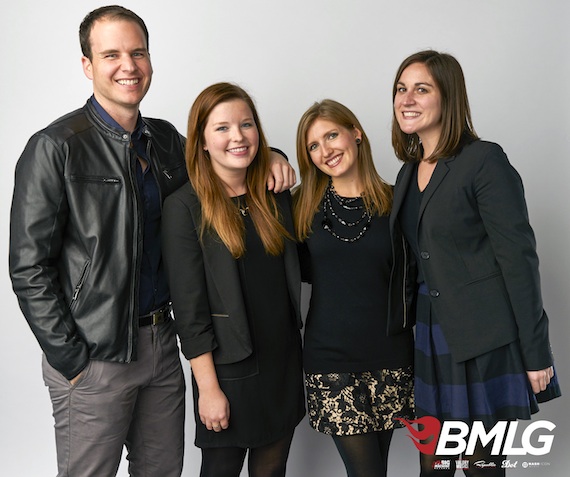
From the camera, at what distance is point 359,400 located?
7.76 feet

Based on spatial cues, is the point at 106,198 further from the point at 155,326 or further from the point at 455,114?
the point at 455,114

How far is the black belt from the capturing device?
2.30 m

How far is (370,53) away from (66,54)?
5.27 ft

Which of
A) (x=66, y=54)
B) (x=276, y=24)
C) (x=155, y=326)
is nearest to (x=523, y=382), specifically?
(x=155, y=326)

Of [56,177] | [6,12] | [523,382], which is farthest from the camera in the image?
[6,12]

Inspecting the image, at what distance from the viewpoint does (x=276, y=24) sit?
3.26 metres

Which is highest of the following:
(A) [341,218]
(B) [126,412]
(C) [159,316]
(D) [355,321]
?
(A) [341,218]

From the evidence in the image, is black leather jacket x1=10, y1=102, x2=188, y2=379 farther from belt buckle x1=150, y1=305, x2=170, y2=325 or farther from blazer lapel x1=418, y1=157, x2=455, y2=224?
blazer lapel x1=418, y1=157, x2=455, y2=224

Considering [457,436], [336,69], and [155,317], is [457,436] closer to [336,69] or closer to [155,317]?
[155,317]

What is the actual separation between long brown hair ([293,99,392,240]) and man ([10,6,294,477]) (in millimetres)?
563

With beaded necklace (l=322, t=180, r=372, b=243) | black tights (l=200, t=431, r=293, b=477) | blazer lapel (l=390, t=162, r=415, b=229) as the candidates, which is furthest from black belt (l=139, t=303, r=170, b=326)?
blazer lapel (l=390, t=162, r=415, b=229)

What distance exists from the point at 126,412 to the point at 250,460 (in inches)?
21.2

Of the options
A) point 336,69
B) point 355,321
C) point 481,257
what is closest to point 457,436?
point 355,321

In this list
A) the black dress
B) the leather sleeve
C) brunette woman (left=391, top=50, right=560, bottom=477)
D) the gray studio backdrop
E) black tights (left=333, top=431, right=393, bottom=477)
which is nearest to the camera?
the leather sleeve
